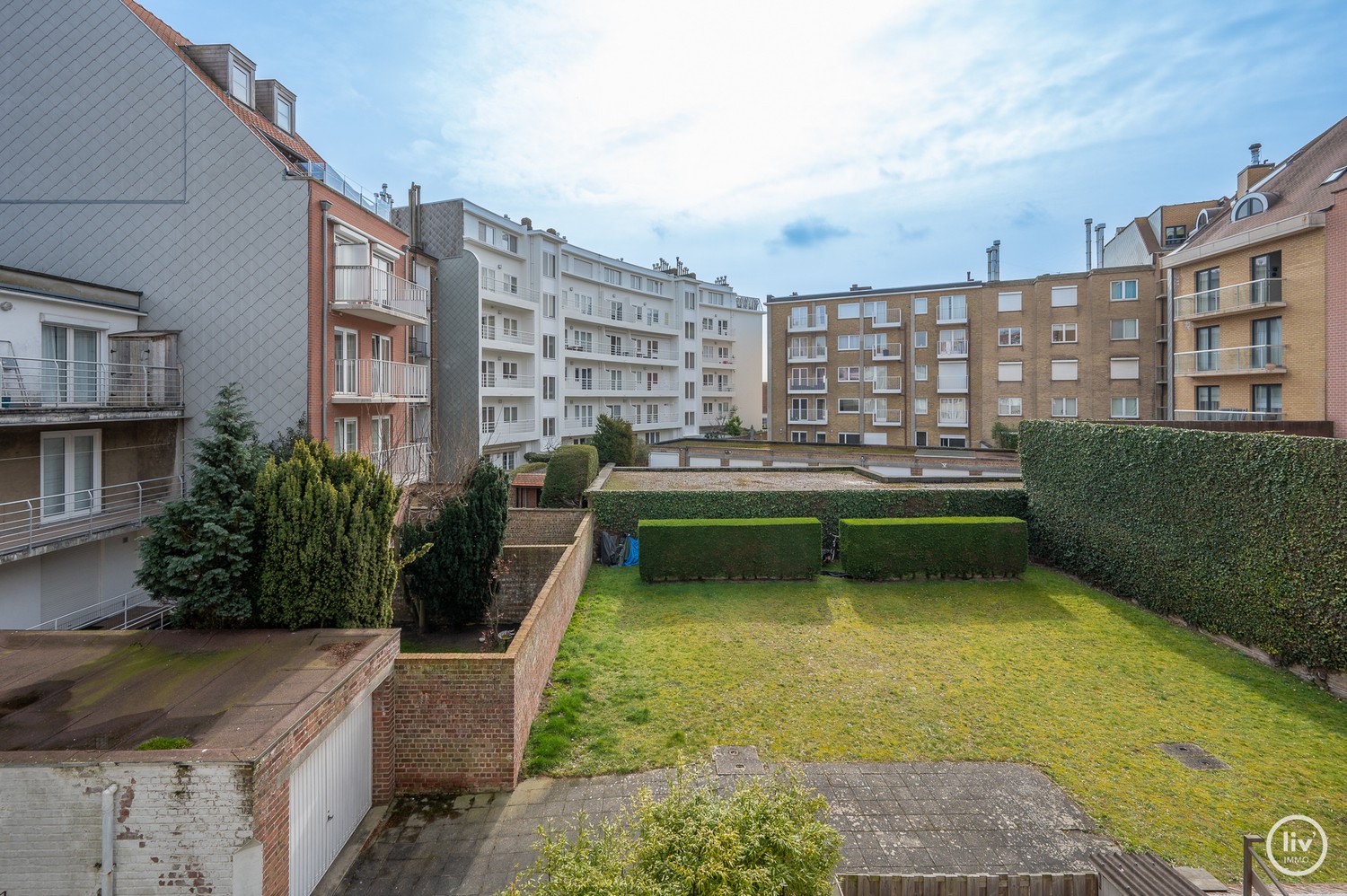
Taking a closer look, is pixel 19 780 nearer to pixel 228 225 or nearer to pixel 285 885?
pixel 285 885

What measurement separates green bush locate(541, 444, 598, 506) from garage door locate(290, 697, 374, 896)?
46.6ft

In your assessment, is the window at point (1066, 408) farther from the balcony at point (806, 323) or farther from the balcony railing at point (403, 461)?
the balcony railing at point (403, 461)

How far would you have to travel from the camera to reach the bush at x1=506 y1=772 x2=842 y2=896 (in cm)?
395

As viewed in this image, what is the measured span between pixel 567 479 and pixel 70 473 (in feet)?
40.3

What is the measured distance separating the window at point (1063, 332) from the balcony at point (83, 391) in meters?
43.0

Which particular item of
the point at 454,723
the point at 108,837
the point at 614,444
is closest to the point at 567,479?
the point at 614,444

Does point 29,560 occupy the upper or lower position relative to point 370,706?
upper

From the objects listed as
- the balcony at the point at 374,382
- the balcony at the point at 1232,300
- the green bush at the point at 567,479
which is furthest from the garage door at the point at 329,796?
the balcony at the point at 1232,300

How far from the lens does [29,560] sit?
12.2 metres

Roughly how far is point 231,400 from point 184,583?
2.60 meters

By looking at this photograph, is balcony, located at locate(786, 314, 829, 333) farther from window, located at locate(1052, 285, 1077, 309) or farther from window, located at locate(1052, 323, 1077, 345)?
window, located at locate(1052, 323, 1077, 345)

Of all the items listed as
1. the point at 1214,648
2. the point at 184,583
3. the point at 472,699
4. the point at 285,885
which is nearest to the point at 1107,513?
the point at 1214,648

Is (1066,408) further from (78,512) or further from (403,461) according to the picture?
(78,512)

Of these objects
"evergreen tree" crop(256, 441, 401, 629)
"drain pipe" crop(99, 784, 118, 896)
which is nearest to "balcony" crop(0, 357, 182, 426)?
"evergreen tree" crop(256, 441, 401, 629)
